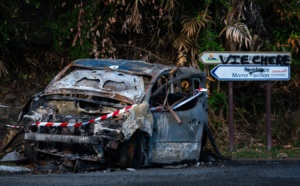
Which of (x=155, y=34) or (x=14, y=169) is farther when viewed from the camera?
(x=155, y=34)

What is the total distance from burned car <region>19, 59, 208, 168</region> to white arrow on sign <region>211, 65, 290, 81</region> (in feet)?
4.30

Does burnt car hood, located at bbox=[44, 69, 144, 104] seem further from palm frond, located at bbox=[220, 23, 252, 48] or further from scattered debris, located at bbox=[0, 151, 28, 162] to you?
palm frond, located at bbox=[220, 23, 252, 48]

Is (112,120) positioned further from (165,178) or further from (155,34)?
(155,34)

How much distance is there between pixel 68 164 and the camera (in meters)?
6.24

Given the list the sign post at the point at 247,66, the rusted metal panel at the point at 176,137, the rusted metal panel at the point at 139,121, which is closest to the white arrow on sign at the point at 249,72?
the sign post at the point at 247,66

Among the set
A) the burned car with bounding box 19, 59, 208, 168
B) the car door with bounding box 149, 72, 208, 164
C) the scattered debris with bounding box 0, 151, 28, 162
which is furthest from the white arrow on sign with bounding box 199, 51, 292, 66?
the scattered debris with bounding box 0, 151, 28, 162

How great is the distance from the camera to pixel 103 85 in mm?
7062

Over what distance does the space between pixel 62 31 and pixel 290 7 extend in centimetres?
671

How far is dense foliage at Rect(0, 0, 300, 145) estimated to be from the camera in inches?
456

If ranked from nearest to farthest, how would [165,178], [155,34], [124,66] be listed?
1. [165,178]
2. [124,66]
3. [155,34]

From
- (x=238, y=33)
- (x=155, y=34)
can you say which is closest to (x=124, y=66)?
(x=238, y=33)

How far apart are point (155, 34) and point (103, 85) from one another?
6112mm

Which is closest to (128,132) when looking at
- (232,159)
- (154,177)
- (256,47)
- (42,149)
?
(154,177)

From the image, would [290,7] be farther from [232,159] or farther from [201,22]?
[232,159]
